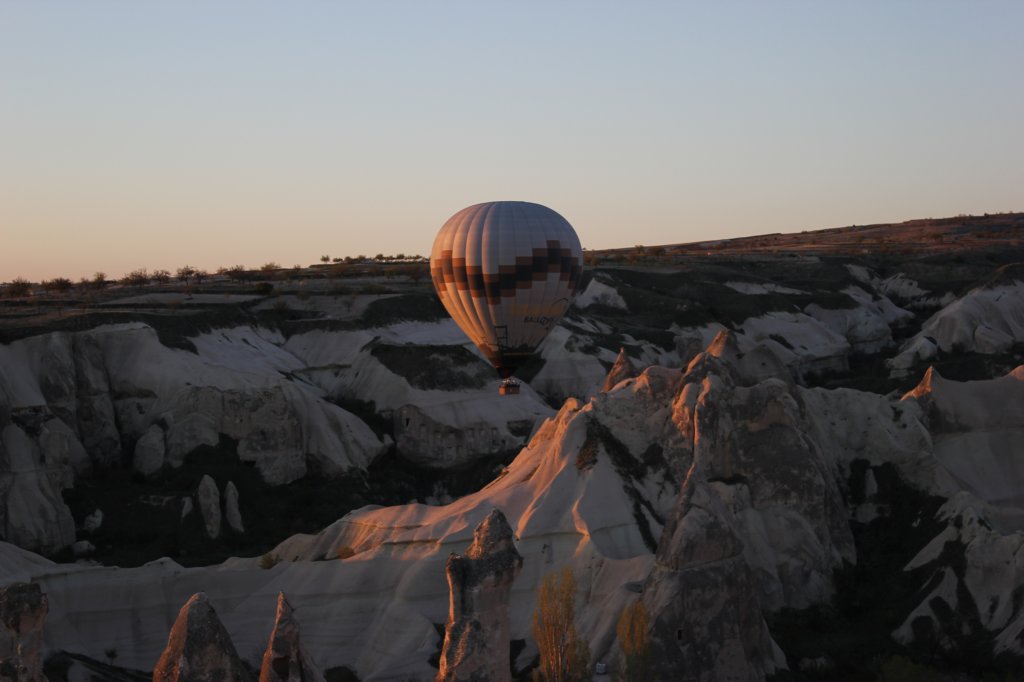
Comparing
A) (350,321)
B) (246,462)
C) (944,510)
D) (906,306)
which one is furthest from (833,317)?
(944,510)

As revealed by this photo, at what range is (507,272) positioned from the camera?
30391mm

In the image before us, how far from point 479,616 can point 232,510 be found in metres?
20.1

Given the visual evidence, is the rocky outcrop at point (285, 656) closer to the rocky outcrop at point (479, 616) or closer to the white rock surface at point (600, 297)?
the rocky outcrop at point (479, 616)

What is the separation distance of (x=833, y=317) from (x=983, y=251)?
3035 cm

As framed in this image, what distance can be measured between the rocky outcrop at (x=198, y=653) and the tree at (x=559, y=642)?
5856mm

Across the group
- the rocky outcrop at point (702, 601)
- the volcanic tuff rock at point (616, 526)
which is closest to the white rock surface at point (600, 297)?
the volcanic tuff rock at point (616, 526)

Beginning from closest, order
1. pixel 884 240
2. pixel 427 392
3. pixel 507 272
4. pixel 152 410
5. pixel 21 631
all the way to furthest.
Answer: pixel 21 631 < pixel 507 272 < pixel 152 410 < pixel 427 392 < pixel 884 240

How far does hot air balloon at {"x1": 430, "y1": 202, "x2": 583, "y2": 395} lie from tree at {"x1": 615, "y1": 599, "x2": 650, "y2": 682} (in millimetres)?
11743

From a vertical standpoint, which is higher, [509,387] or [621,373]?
[621,373]

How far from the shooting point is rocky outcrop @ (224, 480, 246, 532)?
3444 cm

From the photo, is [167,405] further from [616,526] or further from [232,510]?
[616,526]

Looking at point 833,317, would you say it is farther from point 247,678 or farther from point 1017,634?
point 247,678

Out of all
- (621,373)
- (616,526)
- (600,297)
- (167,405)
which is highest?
(600,297)

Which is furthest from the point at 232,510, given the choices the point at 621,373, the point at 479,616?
the point at 479,616
